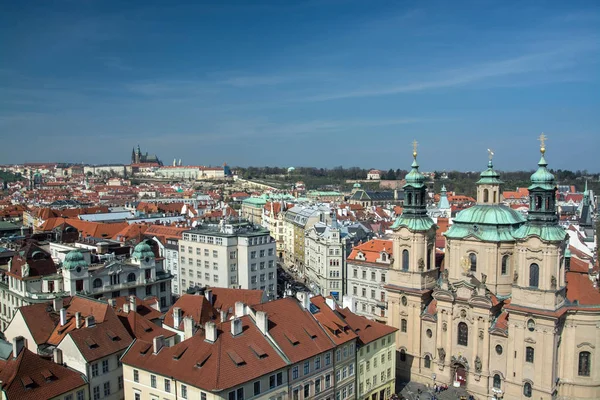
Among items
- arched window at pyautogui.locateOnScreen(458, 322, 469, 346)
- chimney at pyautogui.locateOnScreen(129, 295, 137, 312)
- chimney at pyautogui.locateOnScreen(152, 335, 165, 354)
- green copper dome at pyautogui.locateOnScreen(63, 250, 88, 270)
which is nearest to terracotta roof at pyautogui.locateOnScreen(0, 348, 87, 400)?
chimney at pyautogui.locateOnScreen(152, 335, 165, 354)

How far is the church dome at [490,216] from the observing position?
54750 mm

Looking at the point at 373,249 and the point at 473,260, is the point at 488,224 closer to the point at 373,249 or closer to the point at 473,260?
the point at 473,260

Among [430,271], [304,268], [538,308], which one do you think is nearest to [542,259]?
[538,308]

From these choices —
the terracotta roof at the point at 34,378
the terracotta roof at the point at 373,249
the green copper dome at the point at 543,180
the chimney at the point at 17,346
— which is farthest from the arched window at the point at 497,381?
the chimney at the point at 17,346

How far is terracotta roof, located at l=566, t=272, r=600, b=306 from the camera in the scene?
164 ft

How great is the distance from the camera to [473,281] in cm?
5391

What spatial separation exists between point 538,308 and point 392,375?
1547 cm

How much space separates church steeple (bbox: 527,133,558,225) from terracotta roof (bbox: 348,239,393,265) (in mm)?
28857

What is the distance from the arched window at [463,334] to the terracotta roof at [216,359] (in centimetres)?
2355

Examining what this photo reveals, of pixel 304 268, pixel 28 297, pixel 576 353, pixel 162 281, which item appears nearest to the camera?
pixel 576 353

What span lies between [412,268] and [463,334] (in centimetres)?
881

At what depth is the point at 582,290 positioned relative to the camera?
5056 centimetres

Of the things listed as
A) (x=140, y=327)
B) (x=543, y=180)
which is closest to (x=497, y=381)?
(x=543, y=180)

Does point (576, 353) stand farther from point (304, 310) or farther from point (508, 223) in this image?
point (304, 310)
